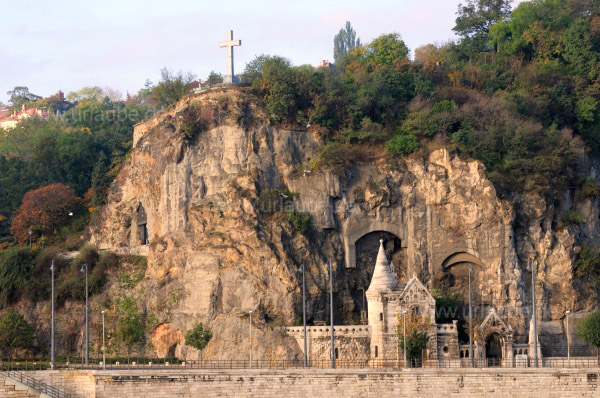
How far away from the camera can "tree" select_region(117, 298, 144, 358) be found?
8956cm

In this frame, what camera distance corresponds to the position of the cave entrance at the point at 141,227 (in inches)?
3861

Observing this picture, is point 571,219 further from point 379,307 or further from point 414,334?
point 379,307

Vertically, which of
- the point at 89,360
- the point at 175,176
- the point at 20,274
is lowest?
the point at 89,360

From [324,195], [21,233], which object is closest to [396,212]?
[324,195]

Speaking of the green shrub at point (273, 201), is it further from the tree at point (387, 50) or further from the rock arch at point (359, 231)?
the tree at point (387, 50)

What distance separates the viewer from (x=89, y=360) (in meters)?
84.1

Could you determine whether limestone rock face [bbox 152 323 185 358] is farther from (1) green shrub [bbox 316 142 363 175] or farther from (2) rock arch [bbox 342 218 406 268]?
(1) green shrub [bbox 316 142 363 175]

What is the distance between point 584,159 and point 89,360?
40.7 meters

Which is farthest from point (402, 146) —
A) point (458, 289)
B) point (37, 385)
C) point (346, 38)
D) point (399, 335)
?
point (346, 38)

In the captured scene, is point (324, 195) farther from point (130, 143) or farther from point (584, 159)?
point (130, 143)

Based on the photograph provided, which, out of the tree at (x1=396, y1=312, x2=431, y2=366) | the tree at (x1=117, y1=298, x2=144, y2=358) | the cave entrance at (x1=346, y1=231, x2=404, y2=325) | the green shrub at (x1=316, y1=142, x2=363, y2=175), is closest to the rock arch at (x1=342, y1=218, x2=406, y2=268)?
the cave entrance at (x1=346, y1=231, x2=404, y2=325)

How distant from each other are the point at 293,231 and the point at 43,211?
25.8m

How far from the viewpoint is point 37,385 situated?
70625 millimetres

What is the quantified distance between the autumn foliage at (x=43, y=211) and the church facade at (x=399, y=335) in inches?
1129
